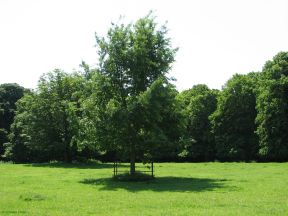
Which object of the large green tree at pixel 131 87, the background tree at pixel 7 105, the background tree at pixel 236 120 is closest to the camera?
the large green tree at pixel 131 87

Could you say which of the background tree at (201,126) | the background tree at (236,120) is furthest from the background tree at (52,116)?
the background tree at (236,120)

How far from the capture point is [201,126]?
3627 inches

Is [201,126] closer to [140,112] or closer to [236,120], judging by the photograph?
[236,120]

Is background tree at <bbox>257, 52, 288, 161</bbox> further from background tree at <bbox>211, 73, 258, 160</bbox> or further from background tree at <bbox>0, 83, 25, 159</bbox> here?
background tree at <bbox>0, 83, 25, 159</bbox>

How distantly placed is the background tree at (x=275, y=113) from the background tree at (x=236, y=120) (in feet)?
27.6

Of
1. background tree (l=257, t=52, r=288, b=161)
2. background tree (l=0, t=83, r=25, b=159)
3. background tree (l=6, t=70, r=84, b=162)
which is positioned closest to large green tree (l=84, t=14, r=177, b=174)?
background tree (l=6, t=70, r=84, b=162)

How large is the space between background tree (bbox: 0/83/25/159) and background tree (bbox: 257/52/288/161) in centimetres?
5611

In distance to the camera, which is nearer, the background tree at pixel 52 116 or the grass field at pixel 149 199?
the grass field at pixel 149 199

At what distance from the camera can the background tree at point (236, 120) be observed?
270 ft

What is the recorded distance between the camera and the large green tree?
39.7 metres

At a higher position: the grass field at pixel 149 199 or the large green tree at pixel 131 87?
the large green tree at pixel 131 87

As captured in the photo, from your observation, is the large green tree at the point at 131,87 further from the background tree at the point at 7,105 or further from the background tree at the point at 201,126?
the background tree at the point at 7,105

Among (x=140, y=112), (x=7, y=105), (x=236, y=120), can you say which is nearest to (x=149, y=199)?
(x=140, y=112)

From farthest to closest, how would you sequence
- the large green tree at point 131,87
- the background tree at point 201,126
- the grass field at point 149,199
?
the background tree at point 201,126 < the large green tree at point 131,87 < the grass field at point 149,199
